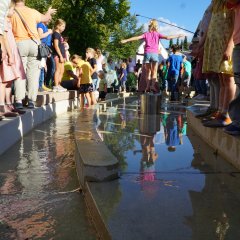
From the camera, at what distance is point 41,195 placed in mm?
3426

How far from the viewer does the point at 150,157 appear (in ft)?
14.3

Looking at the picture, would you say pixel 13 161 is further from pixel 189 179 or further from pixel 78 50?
pixel 78 50

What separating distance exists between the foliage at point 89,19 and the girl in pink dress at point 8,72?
32.2 m

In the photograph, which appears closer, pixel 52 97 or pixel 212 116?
pixel 212 116

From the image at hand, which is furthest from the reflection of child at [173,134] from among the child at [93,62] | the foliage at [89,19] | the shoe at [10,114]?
the foliage at [89,19]

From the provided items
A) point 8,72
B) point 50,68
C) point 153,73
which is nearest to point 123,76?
point 153,73

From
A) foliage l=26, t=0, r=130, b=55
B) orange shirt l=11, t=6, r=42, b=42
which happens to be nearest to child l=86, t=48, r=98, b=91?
orange shirt l=11, t=6, r=42, b=42

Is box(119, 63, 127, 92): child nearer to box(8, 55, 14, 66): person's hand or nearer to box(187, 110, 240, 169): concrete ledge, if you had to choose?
box(8, 55, 14, 66): person's hand

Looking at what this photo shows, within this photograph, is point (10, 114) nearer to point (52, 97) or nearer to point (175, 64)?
point (52, 97)

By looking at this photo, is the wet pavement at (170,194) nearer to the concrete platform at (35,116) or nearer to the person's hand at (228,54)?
the person's hand at (228,54)

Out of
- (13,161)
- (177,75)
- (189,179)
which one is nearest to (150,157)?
(189,179)

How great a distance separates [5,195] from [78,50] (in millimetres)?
35908

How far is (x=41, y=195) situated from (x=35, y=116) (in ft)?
12.5

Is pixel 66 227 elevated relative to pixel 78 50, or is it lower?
lower
